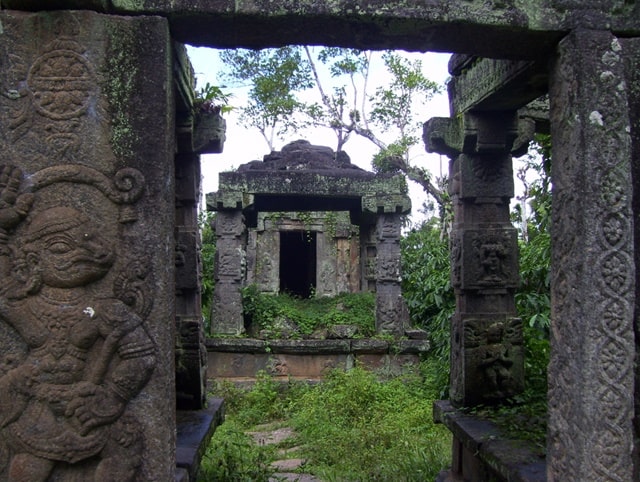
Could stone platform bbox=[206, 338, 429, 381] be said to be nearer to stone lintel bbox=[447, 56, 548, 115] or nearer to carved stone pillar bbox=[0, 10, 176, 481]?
stone lintel bbox=[447, 56, 548, 115]

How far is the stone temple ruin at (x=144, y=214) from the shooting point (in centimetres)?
252

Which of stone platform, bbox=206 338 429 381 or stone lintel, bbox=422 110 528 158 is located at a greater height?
stone lintel, bbox=422 110 528 158

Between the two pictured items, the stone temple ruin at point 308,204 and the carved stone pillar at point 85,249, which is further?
the stone temple ruin at point 308,204

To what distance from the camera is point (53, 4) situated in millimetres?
2594

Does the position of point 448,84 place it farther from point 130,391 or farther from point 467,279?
point 130,391

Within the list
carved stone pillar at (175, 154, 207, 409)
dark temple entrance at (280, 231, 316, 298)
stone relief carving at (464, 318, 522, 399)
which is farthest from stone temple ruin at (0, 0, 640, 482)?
dark temple entrance at (280, 231, 316, 298)

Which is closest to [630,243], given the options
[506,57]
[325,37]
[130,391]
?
[506,57]

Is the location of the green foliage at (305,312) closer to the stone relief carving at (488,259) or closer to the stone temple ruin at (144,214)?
the stone relief carving at (488,259)

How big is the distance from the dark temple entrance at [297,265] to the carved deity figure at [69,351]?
13491 mm

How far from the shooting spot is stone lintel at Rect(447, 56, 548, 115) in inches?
136

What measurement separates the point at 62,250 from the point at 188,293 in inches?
85.5

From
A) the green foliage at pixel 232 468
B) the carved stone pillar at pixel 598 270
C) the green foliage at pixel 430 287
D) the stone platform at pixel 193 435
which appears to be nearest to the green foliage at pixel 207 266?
the green foliage at pixel 430 287

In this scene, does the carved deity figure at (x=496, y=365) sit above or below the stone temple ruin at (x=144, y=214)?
below

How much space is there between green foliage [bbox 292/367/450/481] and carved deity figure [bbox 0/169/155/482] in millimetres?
2921
